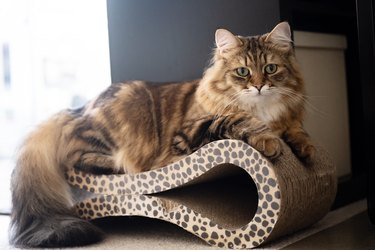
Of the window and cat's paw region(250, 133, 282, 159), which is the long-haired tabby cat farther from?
the window

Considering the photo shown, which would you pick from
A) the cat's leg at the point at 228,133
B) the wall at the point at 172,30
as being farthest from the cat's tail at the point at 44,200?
the wall at the point at 172,30

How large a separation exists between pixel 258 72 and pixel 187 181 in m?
0.40

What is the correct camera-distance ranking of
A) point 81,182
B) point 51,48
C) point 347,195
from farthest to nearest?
point 51,48 < point 347,195 < point 81,182

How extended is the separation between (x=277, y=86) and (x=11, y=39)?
1.69 metres

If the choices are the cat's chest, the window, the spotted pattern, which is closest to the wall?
the window

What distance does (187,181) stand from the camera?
1680 mm

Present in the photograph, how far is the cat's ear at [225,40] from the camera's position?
1.76m

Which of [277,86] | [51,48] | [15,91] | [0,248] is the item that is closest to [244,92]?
[277,86]

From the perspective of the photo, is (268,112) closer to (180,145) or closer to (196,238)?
(180,145)

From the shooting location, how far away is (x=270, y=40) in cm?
178

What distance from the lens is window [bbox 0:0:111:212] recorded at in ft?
8.58

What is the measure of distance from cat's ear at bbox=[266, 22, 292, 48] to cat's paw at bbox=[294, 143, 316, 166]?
0.33 meters

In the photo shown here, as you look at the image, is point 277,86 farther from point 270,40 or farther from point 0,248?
point 0,248

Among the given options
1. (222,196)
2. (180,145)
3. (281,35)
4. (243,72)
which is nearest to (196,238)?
(222,196)
